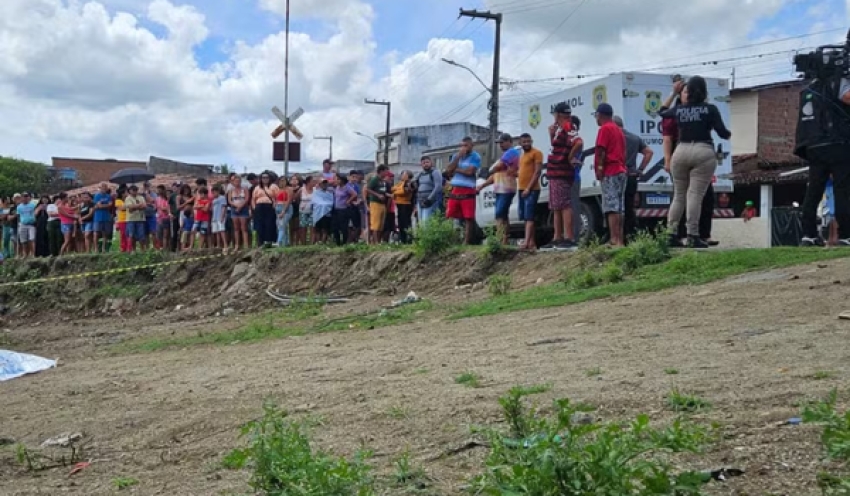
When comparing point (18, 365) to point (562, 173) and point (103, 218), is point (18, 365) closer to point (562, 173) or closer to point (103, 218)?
point (562, 173)

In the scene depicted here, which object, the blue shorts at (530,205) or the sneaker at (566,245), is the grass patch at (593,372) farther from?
the blue shorts at (530,205)

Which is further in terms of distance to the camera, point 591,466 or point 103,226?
point 103,226

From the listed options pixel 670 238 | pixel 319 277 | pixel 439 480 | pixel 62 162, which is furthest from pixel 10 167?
pixel 439 480

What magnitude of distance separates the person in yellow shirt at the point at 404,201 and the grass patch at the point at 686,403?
12.4 m

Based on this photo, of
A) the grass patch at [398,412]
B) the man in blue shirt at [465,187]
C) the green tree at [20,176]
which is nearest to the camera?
the grass patch at [398,412]

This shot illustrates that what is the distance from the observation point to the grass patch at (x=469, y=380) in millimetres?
5992

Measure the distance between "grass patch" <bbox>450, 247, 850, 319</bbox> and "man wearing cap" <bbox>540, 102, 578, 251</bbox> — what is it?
1931mm

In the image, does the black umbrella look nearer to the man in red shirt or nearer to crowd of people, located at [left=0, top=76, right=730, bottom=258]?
crowd of people, located at [left=0, top=76, right=730, bottom=258]

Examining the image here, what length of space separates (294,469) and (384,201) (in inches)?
541

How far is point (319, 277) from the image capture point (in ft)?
51.6

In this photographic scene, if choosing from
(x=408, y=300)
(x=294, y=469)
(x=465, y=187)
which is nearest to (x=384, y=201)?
(x=465, y=187)

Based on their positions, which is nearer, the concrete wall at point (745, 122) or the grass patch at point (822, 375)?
the grass patch at point (822, 375)

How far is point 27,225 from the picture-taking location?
83.5 ft

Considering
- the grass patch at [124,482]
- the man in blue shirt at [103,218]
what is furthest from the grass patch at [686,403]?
the man in blue shirt at [103,218]
